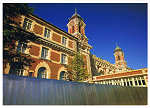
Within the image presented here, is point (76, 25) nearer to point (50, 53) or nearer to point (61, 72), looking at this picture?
point (50, 53)

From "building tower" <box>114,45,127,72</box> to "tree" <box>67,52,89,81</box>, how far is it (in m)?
37.0

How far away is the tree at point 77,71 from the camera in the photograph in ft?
45.0

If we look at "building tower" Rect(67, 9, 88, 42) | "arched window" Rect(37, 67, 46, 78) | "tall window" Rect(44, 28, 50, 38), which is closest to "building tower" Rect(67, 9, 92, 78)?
"building tower" Rect(67, 9, 88, 42)

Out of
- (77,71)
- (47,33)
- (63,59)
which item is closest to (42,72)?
(63,59)

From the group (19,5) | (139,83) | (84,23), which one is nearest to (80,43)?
(84,23)

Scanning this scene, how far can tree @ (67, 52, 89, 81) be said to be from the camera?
13725 millimetres

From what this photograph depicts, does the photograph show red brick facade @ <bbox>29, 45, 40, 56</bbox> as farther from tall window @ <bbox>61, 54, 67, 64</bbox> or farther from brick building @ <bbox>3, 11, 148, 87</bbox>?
tall window @ <bbox>61, 54, 67, 64</bbox>

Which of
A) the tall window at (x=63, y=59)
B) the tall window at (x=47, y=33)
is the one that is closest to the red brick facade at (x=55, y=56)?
the tall window at (x=63, y=59)

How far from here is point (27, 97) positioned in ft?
12.1

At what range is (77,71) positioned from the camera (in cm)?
1393

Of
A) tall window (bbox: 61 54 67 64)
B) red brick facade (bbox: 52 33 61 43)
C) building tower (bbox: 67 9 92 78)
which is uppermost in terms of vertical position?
building tower (bbox: 67 9 92 78)

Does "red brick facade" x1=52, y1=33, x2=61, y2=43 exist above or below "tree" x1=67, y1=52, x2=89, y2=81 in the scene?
above

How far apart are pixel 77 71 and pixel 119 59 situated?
140ft

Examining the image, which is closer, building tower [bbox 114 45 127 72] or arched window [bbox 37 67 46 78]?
arched window [bbox 37 67 46 78]
